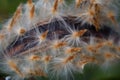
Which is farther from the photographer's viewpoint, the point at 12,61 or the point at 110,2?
the point at 110,2

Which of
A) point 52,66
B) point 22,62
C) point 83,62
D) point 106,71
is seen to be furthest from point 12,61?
point 106,71

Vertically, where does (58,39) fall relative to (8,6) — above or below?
below

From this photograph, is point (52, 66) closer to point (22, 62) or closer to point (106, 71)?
point (22, 62)

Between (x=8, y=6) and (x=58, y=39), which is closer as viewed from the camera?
(x=58, y=39)

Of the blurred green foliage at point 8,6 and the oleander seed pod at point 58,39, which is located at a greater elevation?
the blurred green foliage at point 8,6

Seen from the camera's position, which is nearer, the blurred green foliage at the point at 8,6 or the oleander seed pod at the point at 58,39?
the oleander seed pod at the point at 58,39

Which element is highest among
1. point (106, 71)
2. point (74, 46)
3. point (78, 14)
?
point (78, 14)

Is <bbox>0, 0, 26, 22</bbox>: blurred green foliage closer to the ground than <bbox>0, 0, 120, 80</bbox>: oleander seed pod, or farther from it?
farther from it

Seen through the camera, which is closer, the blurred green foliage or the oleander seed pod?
the oleander seed pod
